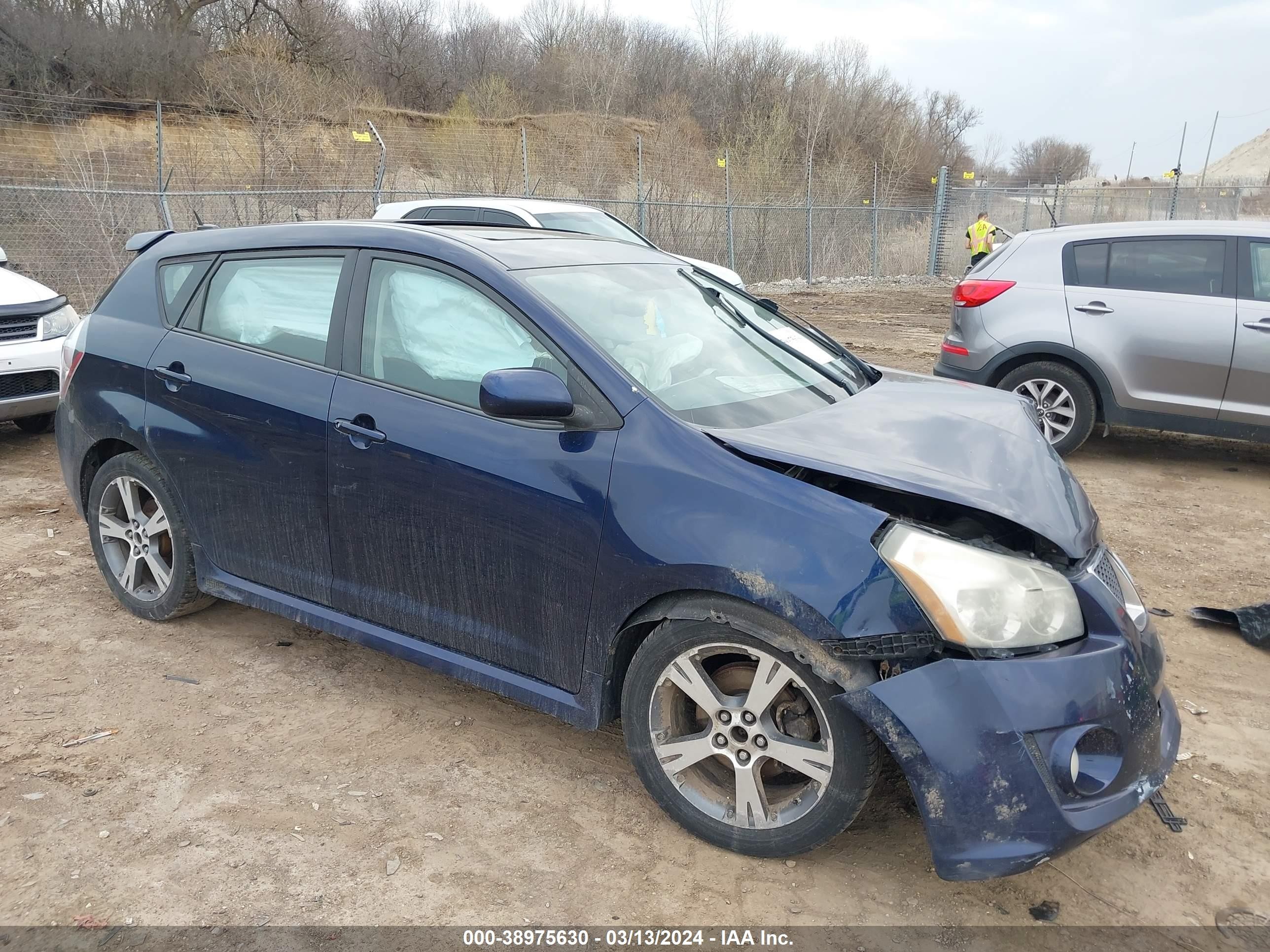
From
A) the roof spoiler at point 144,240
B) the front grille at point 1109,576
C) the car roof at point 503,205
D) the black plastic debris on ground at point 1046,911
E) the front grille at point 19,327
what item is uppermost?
the car roof at point 503,205

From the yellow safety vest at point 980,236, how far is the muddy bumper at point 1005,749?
59.9ft

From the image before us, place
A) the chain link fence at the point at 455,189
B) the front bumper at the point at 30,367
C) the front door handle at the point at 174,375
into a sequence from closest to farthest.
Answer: the front door handle at the point at 174,375, the front bumper at the point at 30,367, the chain link fence at the point at 455,189

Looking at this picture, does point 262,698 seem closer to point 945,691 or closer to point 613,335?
point 613,335

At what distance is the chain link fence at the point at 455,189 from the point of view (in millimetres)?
13828

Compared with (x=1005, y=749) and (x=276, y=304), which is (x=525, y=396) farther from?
(x=1005, y=749)

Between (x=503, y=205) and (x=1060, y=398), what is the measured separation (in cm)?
575

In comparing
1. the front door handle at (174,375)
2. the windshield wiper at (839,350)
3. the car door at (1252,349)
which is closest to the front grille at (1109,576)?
the windshield wiper at (839,350)

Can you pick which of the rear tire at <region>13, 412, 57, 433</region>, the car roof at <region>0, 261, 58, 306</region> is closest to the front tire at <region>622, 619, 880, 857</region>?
the car roof at <region>0, 261, 58, 306</region>

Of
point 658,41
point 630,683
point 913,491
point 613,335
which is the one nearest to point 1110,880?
point 913,491

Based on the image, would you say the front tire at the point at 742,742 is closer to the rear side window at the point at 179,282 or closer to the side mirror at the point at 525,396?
the side mirror at the point at 525,396

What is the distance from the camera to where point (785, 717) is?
256cm

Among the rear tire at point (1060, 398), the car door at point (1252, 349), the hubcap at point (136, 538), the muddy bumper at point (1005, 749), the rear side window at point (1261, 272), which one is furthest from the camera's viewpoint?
the rear tire at point (1060, 398)

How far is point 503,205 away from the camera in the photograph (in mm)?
9578

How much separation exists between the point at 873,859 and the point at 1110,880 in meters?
0.64
